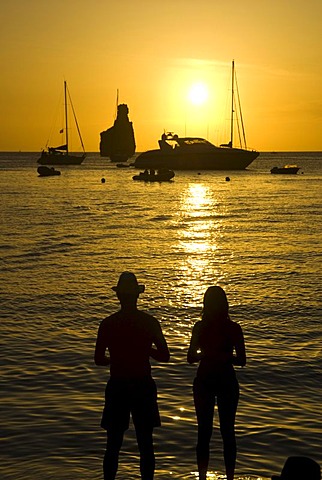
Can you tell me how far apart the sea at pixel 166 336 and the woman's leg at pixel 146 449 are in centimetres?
142

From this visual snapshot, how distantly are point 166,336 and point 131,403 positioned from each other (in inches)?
342

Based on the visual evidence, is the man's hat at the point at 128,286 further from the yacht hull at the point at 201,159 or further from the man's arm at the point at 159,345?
the yacht hull at the point at 201,159

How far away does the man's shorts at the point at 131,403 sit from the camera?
6145mm

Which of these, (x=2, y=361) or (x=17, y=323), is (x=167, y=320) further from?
(x=2, y=361)

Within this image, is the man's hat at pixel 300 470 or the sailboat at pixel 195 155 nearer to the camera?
the man's hat at pixel 300 470

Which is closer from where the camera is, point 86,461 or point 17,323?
point 86,461

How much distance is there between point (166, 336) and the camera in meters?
14.8

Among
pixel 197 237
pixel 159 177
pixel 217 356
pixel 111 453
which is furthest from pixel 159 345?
pixel 159 177

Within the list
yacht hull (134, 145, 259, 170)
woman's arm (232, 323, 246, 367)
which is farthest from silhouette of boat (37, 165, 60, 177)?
woman's arm (232, 323, 246, 367)

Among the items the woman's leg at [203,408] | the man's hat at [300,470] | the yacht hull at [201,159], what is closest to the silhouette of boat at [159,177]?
the yacht hull at [201,159]

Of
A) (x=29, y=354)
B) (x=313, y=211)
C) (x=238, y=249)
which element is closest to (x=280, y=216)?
(x=313, y=211)

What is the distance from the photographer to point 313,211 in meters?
55.3

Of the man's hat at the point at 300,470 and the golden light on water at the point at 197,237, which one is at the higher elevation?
the man's hat at the point at 300,470

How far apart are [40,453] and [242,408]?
3.25 meters
